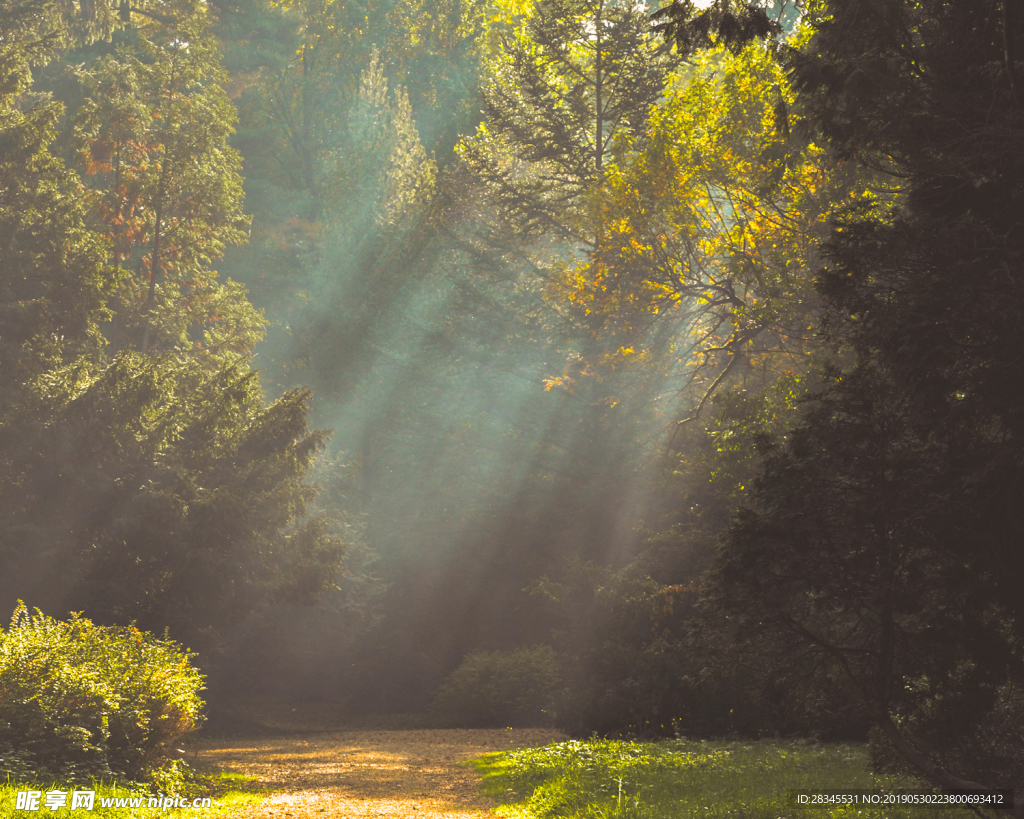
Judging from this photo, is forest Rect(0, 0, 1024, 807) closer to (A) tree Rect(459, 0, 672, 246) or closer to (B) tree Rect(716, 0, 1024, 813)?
(B) tree Rect(716, 0, 1024, 813)

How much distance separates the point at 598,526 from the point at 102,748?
16984 mm

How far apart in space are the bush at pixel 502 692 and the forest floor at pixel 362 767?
119 cm

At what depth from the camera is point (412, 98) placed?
37500mm

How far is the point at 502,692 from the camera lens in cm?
2012

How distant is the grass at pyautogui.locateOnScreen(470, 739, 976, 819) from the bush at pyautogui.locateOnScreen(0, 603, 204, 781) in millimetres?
3628

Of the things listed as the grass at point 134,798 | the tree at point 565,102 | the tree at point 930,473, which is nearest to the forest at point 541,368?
the tree at point 930,473

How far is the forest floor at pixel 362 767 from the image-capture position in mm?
8531

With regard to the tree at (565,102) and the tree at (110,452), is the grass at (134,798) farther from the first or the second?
the tree at (565,102)

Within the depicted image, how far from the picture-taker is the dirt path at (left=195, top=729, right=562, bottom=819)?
27.9ft

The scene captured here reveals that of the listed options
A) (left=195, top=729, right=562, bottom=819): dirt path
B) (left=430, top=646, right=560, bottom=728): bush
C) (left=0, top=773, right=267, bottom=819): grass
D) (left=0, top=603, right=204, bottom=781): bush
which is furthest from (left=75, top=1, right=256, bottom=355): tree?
(left=0, top=773, right=267, bottom=819): grass

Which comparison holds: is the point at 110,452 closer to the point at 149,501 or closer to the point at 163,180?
the point at 149,501

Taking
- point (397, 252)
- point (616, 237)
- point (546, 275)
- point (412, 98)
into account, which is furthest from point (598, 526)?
point (412, 98)

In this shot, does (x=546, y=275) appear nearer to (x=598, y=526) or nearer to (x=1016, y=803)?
(x=598, y=526)

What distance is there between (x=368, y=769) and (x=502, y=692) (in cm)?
848
